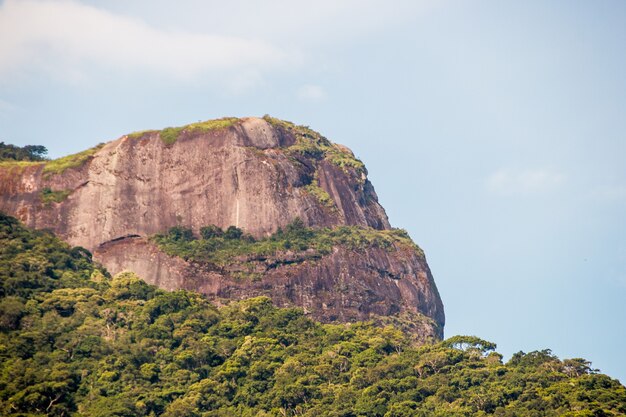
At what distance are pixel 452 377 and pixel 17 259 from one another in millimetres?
32484

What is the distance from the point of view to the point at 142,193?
11738 cm

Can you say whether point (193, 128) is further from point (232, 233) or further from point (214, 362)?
point (214, 362)

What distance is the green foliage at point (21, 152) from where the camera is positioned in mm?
128125

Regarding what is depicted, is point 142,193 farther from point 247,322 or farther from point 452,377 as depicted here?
point 452,377

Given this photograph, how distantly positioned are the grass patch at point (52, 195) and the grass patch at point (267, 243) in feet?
27.3

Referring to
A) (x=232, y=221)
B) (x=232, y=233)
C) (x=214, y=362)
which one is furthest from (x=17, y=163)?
(x=214, y=362)

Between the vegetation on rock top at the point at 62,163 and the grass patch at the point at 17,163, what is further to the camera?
the grass patch at the point at 17,163

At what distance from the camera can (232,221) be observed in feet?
384

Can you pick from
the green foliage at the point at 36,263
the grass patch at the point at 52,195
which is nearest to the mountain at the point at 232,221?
A: the grass patch at the point at 52,195

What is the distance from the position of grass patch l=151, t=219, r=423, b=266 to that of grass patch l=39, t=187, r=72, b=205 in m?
8.32

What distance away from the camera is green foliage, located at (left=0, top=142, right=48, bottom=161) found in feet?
420

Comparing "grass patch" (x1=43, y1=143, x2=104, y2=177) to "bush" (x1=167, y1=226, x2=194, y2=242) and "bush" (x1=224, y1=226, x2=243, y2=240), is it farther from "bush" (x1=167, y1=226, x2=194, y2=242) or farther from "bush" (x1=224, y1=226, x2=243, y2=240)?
"bush" (x1=224, y1=226, x2=243, y2=240)

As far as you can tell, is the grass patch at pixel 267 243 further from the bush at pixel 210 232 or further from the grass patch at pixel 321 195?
→ the grass patch at pixel 321 195

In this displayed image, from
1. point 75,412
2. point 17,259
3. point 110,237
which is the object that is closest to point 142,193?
point 110,237
